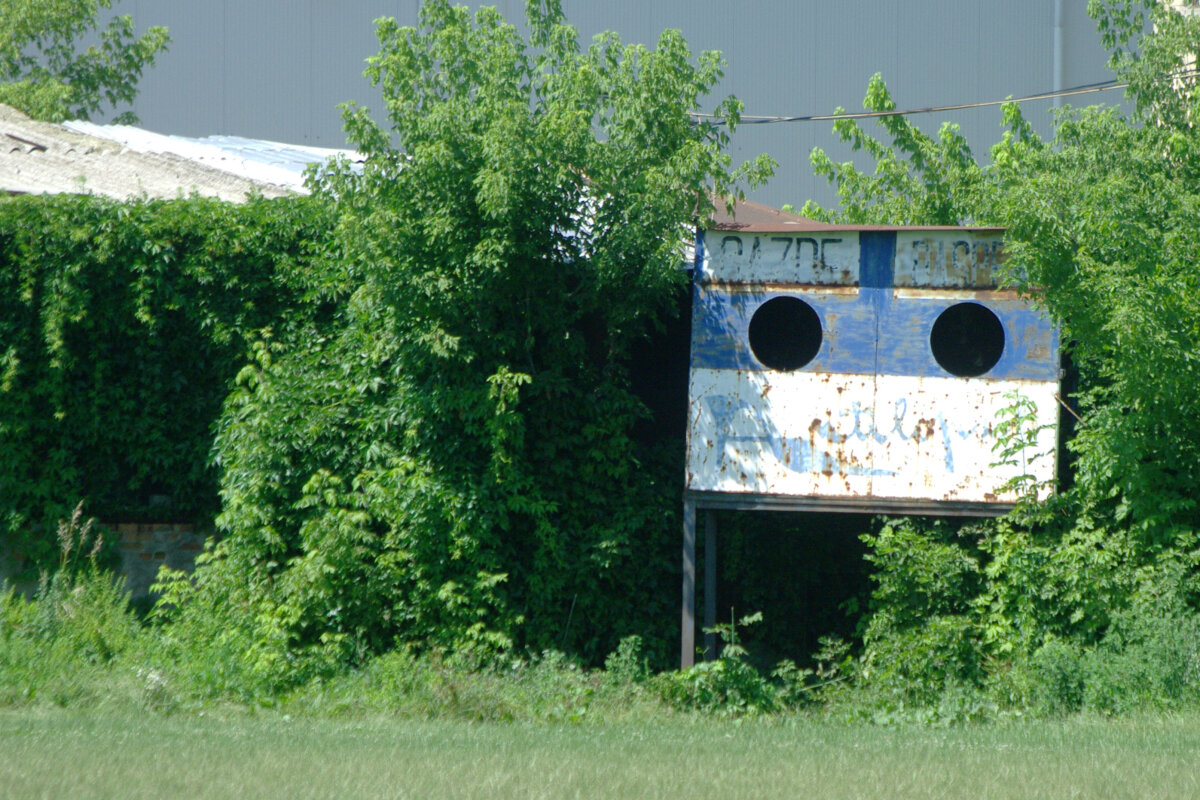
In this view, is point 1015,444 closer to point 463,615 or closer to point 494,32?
point 463,615

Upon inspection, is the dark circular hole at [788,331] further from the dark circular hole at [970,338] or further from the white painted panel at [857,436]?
the white painted panel at [857,436]

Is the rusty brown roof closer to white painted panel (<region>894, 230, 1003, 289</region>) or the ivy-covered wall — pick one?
white painted panel (<region>894, 230, 1003, 289</region>)

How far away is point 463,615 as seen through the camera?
9.02 meters

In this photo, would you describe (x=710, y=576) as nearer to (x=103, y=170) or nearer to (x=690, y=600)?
(x=690, y=600)

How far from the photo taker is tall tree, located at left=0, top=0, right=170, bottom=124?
1645 centimetres

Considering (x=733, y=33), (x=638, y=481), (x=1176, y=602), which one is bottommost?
(x=1176, y=602)

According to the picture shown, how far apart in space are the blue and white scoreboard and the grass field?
2157mm

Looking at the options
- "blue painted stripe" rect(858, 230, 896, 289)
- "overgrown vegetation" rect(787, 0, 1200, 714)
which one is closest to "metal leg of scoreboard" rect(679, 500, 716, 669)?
"overgrown vegetation" rect(787, 0, 1200, 714)

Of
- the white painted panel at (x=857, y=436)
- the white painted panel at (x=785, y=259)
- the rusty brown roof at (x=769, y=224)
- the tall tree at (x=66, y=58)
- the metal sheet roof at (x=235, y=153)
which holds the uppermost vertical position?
the tall tree at (x=66, y=58)

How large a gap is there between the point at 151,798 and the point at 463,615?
4060 millimetres

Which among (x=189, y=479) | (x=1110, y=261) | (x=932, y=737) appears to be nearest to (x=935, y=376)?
(x=1110, y=261)

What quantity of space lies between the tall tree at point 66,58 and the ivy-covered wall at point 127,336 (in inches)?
298

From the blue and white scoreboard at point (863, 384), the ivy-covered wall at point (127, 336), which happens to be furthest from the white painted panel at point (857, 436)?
the ivy-covered wall at point (127, 336)

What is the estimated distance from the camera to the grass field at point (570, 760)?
17.3 ft
